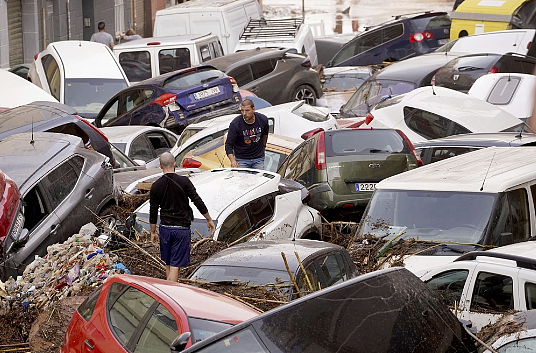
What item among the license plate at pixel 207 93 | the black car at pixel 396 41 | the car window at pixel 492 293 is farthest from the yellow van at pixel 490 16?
the car window at pixel 492 293

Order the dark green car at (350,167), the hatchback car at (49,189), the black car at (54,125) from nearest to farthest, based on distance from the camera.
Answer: the hatchback car at (49,189)
the dark green car at (350,167)
the black car at (54,125)

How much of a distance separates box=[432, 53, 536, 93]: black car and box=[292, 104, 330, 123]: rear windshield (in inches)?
133

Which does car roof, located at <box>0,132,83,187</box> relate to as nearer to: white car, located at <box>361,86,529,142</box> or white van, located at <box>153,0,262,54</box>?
white car, located at <box>361,86,529,142</box>

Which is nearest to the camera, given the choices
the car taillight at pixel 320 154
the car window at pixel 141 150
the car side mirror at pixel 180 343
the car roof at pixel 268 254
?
the car side mirror at pixel 180 343

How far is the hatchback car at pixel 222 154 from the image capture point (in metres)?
14.3

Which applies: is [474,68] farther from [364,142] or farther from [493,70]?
[364,142]

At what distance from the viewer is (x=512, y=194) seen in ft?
31.2

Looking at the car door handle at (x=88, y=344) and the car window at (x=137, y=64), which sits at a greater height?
the car door handle at (x=88, y=344)

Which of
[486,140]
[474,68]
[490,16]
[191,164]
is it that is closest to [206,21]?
[490,16]

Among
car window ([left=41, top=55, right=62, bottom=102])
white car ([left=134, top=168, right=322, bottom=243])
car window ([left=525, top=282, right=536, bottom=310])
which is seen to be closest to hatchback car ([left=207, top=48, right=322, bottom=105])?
car window ([left=41, top=55, right=62, bottom=102])

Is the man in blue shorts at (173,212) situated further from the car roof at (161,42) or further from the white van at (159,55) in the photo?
the car roof at (161,42)

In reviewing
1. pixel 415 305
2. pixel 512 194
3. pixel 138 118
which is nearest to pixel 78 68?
pixel 138 118

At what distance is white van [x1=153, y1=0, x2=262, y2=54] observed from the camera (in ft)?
84.9

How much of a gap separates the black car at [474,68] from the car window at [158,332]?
529 inches
